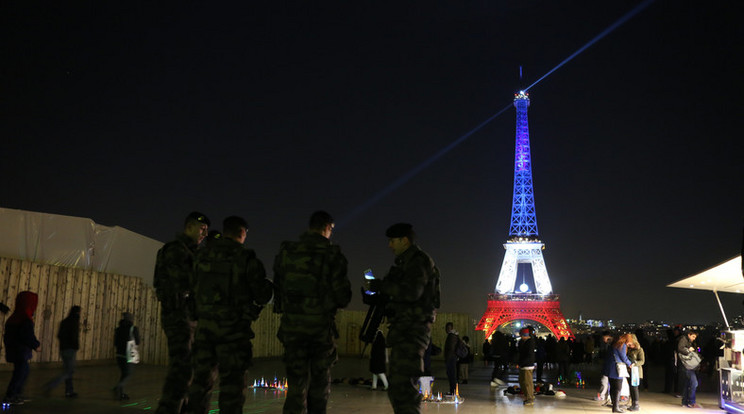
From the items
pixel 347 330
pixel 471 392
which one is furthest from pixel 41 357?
pixel 347 330

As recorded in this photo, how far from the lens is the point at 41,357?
1465 cm

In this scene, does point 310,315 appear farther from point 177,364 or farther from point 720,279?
point 720,279

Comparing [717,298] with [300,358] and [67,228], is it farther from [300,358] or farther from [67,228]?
[67,228]

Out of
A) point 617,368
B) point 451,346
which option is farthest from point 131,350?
point 617,368

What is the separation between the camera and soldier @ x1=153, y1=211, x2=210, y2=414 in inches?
257

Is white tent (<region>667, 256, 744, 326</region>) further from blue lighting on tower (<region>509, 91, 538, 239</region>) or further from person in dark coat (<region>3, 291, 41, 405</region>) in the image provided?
blue lighting on tower (<region>509, 91, 538, 239</region>)

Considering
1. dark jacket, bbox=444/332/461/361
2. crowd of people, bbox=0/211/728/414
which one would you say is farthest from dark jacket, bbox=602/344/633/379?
crowd of people, bbox=0/211/728/414

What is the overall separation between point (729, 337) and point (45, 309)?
601 inches

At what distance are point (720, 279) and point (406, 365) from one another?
9144 millimetres

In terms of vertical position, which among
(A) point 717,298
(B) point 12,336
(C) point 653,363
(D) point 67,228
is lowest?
(C) point 653,363

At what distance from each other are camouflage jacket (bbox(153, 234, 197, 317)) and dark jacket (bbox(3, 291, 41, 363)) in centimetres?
323

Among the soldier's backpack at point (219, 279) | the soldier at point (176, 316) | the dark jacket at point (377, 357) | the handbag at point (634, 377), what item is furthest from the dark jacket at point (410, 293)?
the handbag at point (634, 377)

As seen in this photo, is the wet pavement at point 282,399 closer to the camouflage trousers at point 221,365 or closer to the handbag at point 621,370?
the handbag at point 621,370

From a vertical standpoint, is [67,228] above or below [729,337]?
above
